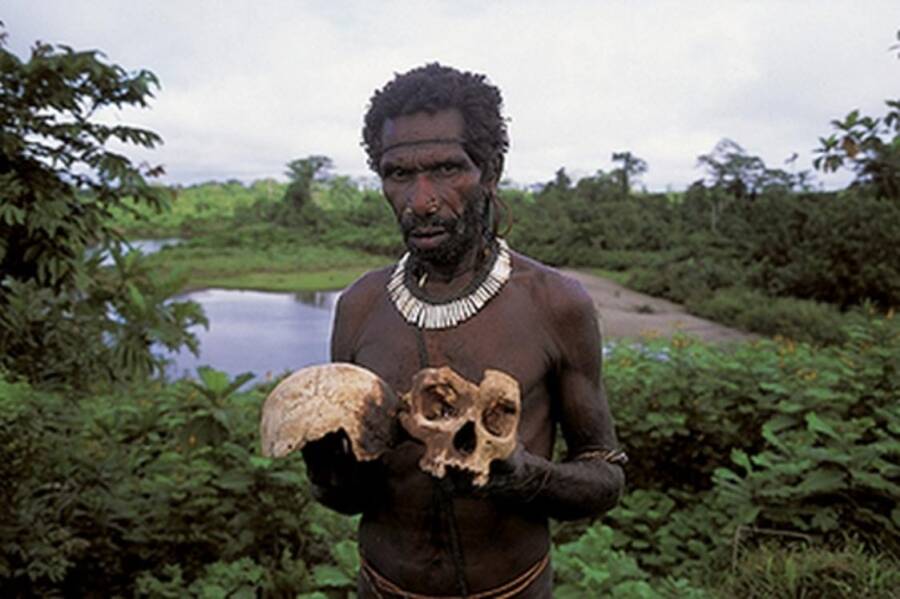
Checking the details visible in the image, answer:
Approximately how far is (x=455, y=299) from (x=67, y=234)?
2.97 meters

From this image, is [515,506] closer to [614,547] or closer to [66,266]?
[66,266]

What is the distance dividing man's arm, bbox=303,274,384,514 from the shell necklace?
136mm

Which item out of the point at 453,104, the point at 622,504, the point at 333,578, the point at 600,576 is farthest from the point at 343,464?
the point at 622,504

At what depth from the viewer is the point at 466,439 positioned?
44.9 inches

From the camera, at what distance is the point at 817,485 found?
3.69 m

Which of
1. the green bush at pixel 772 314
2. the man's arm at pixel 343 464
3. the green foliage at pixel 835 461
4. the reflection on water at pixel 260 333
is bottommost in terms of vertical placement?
the reflection on water at pixel 260 333

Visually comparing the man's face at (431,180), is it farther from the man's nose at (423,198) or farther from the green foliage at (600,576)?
the green foliage at (600,576)

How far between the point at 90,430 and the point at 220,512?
145cm

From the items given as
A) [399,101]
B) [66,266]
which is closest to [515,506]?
[399,101]

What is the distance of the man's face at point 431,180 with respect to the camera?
4.67 feet

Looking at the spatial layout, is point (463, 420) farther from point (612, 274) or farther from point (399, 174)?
point (612, 274)

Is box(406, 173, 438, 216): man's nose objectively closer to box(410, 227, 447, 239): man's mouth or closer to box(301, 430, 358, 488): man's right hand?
box(410, 227, 447, 239): man's mouth

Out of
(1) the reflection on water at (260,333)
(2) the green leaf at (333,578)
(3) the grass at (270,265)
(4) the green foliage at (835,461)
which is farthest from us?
(3) the grass at (270,265)

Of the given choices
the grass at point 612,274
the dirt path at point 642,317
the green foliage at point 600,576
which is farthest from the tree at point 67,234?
the grass at point 612,274
